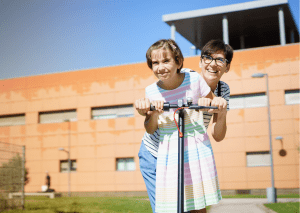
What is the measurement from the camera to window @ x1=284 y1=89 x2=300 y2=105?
28.3 metres

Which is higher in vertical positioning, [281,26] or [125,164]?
[281,26]

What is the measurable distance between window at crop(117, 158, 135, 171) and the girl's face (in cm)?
3013

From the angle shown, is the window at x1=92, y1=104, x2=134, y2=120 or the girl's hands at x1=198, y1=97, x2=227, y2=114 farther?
the window at x1=92, y1=104, x2=134, y2=120

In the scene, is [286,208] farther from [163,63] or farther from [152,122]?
[163,63]

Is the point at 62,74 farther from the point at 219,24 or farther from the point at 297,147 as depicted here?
the point at 297,147

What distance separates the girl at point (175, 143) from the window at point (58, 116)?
32.0m

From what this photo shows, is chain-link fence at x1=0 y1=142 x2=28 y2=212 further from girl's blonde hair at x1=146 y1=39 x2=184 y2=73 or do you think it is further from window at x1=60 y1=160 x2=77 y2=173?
window at x1=60 y1=160 x2=77 y2=173

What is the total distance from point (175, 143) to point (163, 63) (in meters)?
0.55

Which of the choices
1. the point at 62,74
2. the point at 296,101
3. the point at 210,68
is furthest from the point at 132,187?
the point at 210,68

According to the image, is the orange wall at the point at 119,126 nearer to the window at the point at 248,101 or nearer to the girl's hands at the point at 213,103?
the window at the point at 248,101

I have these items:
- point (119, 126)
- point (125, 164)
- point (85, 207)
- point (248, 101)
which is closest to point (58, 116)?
point (119, 126)

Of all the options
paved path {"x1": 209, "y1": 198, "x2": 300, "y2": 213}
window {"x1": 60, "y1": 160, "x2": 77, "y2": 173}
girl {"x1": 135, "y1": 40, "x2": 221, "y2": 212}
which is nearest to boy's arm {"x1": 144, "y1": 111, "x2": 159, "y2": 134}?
girl {"x1": 135, "y1": 40, "x2": 221, "y2": 212}

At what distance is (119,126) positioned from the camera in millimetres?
32375

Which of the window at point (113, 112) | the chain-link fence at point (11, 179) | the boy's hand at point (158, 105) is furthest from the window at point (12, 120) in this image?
the boy's hand at point (158, 105)
